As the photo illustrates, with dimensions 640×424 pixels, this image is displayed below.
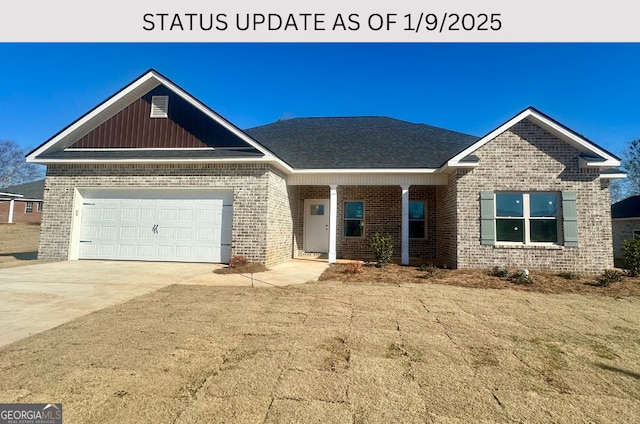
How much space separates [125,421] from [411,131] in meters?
14.3

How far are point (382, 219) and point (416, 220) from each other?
1.38 meters

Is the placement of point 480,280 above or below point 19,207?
below

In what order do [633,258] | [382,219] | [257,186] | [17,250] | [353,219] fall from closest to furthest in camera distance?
[633,258], [257,186], [382,219], [353,219], [17,250]

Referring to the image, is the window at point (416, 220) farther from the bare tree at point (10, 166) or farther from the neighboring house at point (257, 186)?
the bare tree at point (10, 166)

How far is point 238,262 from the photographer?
9.18m

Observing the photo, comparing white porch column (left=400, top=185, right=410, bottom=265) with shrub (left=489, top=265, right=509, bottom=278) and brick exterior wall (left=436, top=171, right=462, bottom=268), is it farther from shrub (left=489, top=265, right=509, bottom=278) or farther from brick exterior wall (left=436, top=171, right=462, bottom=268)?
shrub (left=489, top=265, right=509, bottom=278)

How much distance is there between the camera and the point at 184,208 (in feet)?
33.2

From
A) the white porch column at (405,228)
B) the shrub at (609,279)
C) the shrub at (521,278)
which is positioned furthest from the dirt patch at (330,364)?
the white porch column at (405,228)

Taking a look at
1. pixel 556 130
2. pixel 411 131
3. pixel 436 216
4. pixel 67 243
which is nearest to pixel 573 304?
pixel 556 130

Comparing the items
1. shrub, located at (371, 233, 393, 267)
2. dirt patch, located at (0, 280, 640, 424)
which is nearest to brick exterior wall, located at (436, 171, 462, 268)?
shrub, located at (371, 233, 393, 267)

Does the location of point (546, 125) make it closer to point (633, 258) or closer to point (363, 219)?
point (633, 258)

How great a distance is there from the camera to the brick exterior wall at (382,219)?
41.3 ft

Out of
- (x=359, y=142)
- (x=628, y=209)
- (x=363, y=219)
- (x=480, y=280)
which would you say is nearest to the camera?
(x=480, y=280)

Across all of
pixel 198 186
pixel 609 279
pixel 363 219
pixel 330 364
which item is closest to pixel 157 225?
pixel 198 186
